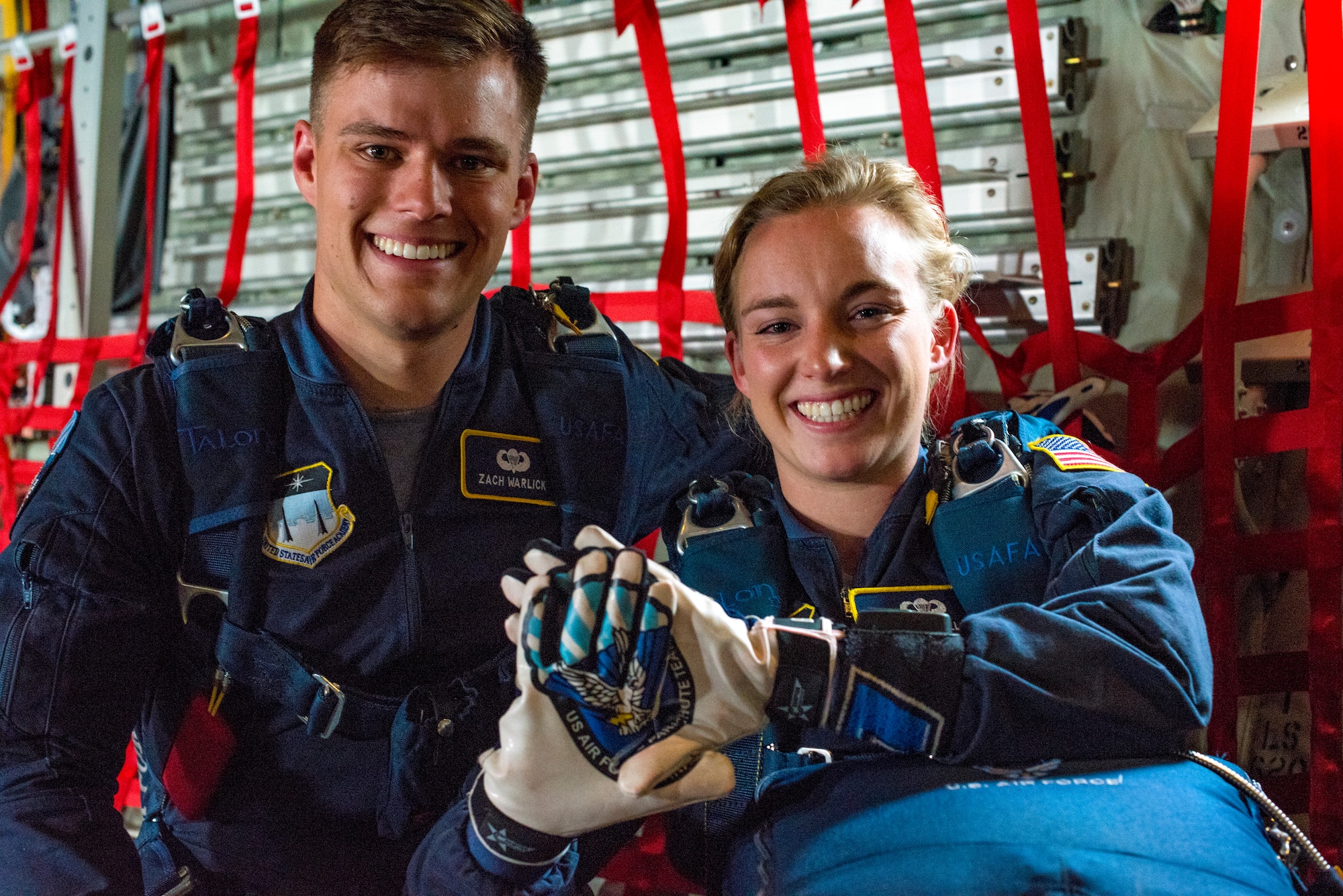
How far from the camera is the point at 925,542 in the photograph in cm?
166

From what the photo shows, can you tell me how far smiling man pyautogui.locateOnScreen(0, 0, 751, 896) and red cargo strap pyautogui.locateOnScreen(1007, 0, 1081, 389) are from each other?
83 centimetres

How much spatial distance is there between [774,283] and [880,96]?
143cm

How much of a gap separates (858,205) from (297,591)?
1.18 metres

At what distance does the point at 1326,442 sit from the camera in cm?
195

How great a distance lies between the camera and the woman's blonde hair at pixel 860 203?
1.74 meters

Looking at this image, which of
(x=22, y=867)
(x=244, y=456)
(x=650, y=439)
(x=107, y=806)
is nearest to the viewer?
(x=22, y=867)

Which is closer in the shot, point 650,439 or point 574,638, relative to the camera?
point 574,638

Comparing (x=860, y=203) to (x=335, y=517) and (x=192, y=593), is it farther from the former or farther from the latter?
(x=192, y=593)

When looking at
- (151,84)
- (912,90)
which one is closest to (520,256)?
(912,90)

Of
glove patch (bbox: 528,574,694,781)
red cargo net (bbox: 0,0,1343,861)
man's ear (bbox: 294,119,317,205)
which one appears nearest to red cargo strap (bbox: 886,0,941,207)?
red cargo net (bbox: 0,0,1343,861)

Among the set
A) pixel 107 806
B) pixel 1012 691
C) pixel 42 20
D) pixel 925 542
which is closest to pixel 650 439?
pixel 925 542

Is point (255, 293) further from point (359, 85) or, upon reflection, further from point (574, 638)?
point (574, 638)

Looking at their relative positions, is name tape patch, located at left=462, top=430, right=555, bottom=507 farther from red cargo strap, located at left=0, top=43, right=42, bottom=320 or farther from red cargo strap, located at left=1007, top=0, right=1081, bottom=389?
red cargo strap, located at left=0, top=43, right=42, bottom=320

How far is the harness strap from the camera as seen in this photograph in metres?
1.74
